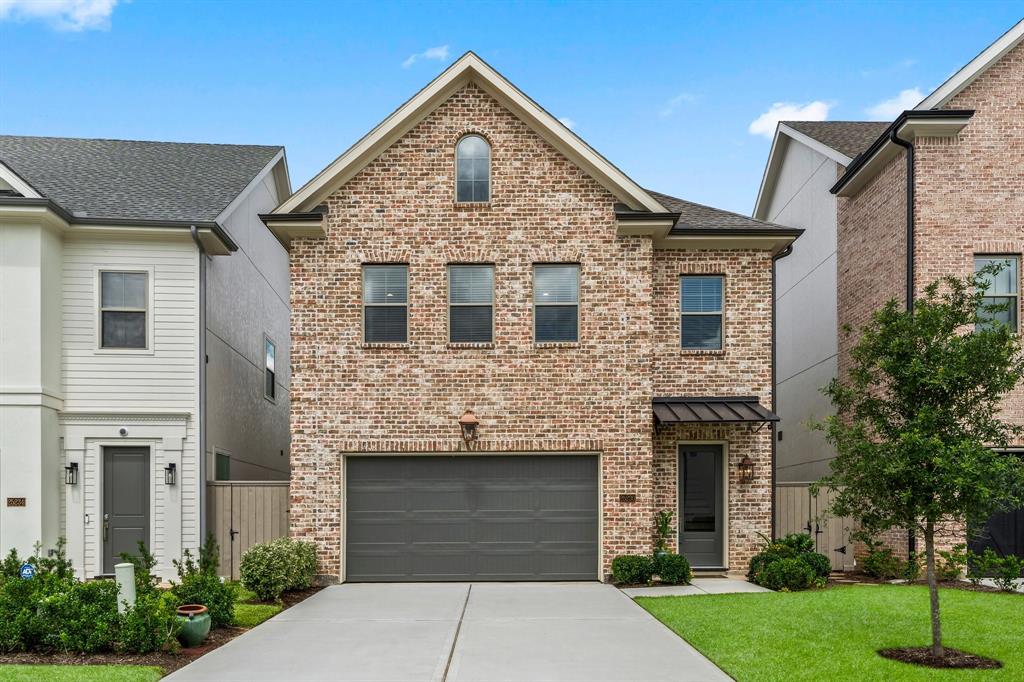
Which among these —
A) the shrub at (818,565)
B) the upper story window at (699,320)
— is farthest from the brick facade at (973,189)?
the upper story window at (699,320)

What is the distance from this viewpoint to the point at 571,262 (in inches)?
689

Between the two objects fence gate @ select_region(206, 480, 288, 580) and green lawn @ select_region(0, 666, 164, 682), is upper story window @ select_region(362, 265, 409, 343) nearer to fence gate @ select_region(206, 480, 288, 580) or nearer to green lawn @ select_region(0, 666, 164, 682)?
fence gate @ select_region(206, 480, 288, 580)

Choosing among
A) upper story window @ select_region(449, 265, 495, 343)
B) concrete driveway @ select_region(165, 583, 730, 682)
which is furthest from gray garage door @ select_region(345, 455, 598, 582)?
upper story window @ select_region(449, 265, 495, 343)

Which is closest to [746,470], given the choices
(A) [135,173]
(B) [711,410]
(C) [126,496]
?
(B) [711,410]

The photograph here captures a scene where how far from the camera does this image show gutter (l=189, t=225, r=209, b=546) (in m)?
17.3

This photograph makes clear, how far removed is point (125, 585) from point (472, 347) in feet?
26.6

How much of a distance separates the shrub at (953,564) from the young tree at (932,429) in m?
5.45

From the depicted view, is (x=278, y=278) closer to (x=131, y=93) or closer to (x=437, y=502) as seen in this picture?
(x=131, y=93)

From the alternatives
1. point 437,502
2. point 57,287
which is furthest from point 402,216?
point 57,287

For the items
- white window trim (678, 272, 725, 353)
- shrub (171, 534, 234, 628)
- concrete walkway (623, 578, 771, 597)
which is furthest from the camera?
white window trim (678, 272, 725, 353)

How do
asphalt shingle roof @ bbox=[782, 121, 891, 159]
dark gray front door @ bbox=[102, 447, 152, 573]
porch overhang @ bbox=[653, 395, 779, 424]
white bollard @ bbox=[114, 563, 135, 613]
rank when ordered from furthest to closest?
asphalt shingle roof @ bbox=[782, 121, 891, 159]
dark gray front door @ bbox=[102, 447, 152, 573]
porch overhang @ bbox=[653, 395, 779, 424]
white bollard @ bbox=[114, 563, 135, 613]

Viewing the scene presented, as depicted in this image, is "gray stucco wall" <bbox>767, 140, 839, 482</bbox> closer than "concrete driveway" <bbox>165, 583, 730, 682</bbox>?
No

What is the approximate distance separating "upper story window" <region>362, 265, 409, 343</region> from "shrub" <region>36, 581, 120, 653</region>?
7683 millimetres

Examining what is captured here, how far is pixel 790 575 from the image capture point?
50.6ft
